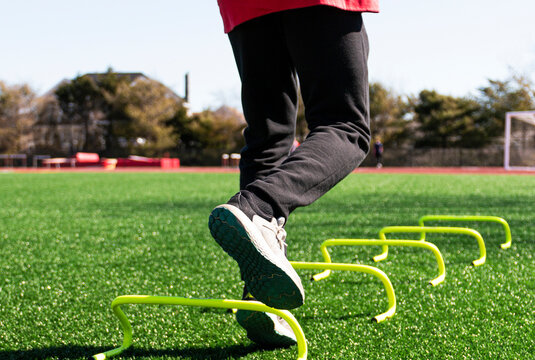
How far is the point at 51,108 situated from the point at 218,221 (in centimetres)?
4864

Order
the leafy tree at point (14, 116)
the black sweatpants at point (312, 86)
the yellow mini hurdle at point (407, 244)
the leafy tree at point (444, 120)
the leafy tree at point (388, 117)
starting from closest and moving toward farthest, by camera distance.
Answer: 1. the black sweatpants at point (312, 86)
2. the yellow mini hurdle at point (407, 244)
3. the leafy tree at point (444, 120)
4. the leafy tree at point (388, 117)
5. the leafy tree at point (14, 116)

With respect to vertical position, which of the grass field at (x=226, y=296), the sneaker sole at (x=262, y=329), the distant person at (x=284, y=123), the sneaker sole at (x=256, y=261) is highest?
the distant person at (x=284, y=123)

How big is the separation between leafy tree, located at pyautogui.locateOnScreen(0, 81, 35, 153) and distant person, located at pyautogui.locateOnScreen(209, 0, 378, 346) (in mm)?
45027

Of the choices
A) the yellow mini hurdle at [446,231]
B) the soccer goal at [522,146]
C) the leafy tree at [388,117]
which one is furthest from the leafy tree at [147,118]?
the yellow mini hurdle at [446,231]

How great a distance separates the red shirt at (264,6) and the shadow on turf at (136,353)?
0.93 metres

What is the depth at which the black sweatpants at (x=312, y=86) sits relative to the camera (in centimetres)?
123

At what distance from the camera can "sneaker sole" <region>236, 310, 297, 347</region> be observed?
4.88ft

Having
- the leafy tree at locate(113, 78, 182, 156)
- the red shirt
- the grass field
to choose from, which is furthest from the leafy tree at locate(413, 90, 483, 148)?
the red shirt

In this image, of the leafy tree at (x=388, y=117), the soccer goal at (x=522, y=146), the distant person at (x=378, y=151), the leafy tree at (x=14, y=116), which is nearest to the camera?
the soccer goal at (x=522, y=146)

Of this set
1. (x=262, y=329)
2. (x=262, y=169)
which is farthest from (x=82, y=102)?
(x=262, y=329)

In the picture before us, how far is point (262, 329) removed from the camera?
1.50 m

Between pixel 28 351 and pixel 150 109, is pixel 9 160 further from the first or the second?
pixel 28 351

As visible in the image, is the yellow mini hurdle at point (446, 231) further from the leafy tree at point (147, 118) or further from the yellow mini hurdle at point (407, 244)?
the leafy tree at point (147, 118)

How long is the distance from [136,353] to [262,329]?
38 centimetres
